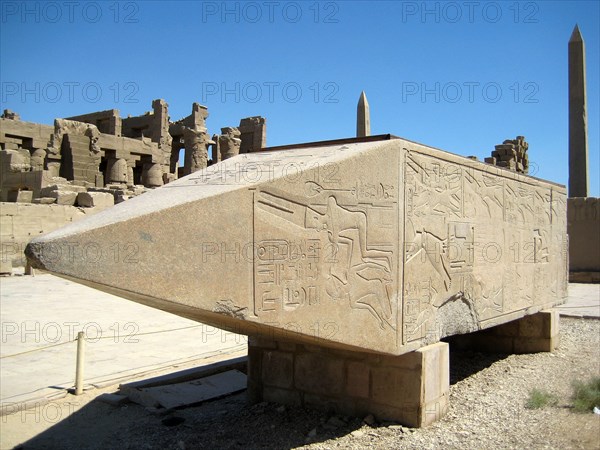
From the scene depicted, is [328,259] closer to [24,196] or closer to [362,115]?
[362,115]

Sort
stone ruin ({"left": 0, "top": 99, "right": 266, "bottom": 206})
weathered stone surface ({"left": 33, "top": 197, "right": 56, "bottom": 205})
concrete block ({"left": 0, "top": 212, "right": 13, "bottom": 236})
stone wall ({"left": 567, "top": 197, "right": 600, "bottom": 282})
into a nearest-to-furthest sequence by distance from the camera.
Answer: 1. stone wall ({"left": 567, "top": 197, "right": 600, "bottom": 282})
2. concrete block ({"left": 0, "top": 212, "right": 13, "bottom": 236})
3. weathered stone surface ({"left": 33, "top": 197, "right": 56, "bottom": 205})
4. stone ruin ({"left": 0, "top": 99, "right": 266, "bottom": 206})

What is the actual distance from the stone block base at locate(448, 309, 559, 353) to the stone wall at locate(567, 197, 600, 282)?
8.13m

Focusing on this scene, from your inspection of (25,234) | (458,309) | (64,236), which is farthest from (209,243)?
(25,234)

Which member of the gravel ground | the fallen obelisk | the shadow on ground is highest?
the fallen obelisk

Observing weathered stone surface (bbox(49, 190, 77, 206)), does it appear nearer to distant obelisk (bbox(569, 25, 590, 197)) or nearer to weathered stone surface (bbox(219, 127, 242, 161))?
weathered stone surface (bbox(219, 127, 242, 161))

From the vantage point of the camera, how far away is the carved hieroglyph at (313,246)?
8.66 feet

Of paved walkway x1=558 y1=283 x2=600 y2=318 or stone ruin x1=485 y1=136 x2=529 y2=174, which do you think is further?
stone ruin x1=485 y1=136 x2=529 y2=174

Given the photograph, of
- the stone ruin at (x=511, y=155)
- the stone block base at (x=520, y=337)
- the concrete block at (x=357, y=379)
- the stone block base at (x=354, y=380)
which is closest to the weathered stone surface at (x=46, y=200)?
the stone block base at (x=520, y=337)

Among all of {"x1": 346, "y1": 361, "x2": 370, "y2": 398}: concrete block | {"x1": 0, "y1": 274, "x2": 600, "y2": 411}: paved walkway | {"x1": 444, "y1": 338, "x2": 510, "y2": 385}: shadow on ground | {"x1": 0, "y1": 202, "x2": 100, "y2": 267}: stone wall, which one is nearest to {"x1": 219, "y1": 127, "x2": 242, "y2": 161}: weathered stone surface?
{"x1": 0, "y1": 202, "x2": 100, "y2": 267}: stone wall

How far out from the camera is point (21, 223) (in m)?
14.7

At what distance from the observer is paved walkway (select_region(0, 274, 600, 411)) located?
211 inches

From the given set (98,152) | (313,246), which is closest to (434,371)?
(313,246)

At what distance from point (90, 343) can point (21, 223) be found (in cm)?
926

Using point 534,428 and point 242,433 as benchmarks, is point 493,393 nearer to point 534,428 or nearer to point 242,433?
point 534,428
